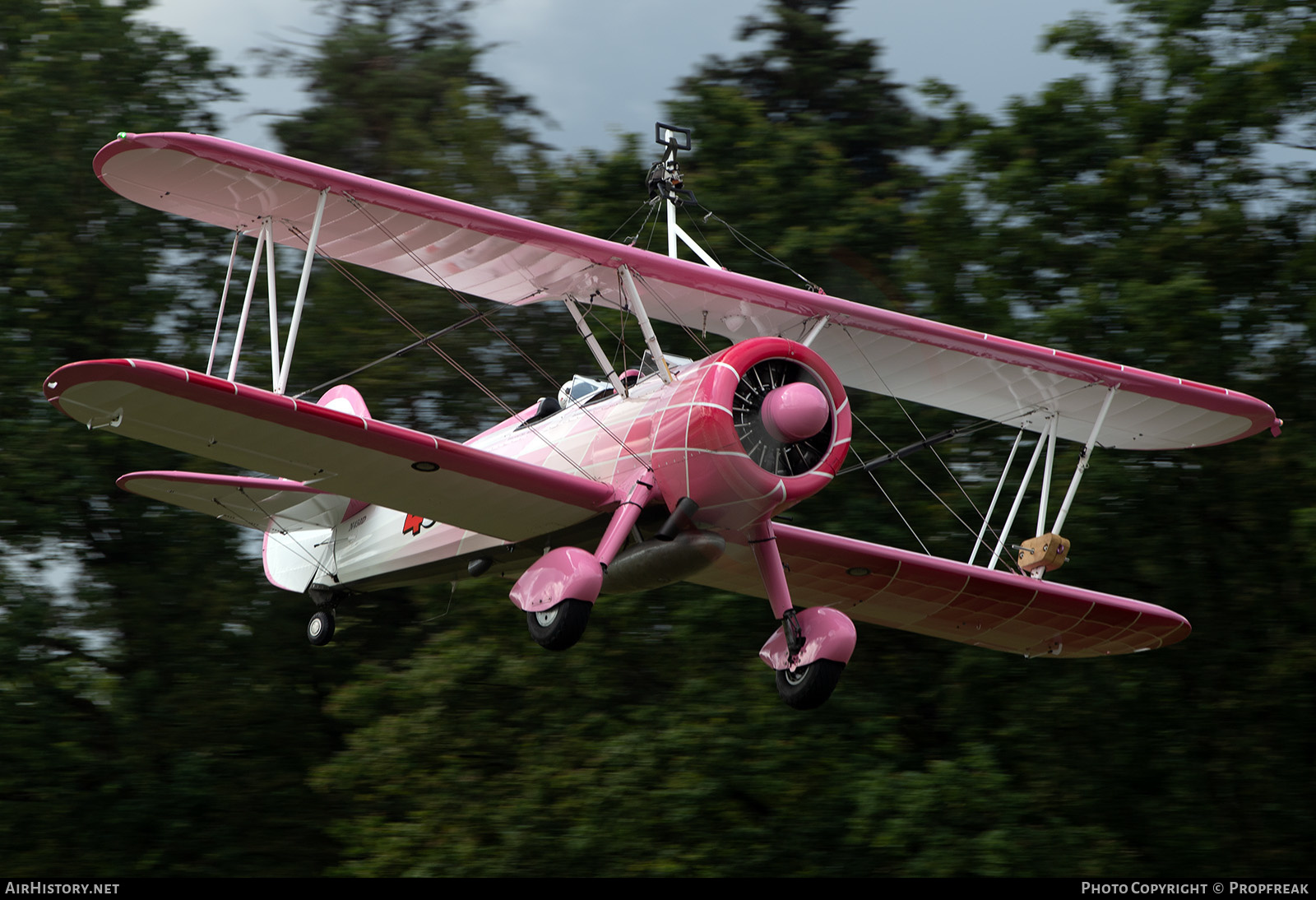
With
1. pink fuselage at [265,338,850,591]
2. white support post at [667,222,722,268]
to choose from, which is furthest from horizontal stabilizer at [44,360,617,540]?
white support post at [667,222,722,268]

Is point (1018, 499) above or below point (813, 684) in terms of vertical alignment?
above

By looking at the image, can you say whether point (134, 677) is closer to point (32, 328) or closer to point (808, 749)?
point (32, 328)

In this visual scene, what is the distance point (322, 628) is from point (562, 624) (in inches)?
187

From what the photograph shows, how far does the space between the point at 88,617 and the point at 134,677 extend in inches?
42.3

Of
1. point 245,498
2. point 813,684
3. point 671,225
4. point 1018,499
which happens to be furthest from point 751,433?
point 245,498

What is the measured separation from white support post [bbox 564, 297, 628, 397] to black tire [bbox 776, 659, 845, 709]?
7.20ft

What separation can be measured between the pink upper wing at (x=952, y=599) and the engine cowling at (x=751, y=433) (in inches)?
66.7

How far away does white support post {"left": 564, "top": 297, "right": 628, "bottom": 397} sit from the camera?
9391mm

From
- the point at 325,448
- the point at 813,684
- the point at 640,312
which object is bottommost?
the point at 813,684

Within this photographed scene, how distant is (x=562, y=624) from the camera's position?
8.37m

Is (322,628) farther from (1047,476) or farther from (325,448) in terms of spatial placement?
(1047,476)

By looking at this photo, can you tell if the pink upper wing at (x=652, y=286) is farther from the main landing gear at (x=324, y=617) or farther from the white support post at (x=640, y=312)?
the main landing gear at (x=324, y=617)

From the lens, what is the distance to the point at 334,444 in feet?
28.9

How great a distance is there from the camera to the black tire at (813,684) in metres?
9.18
